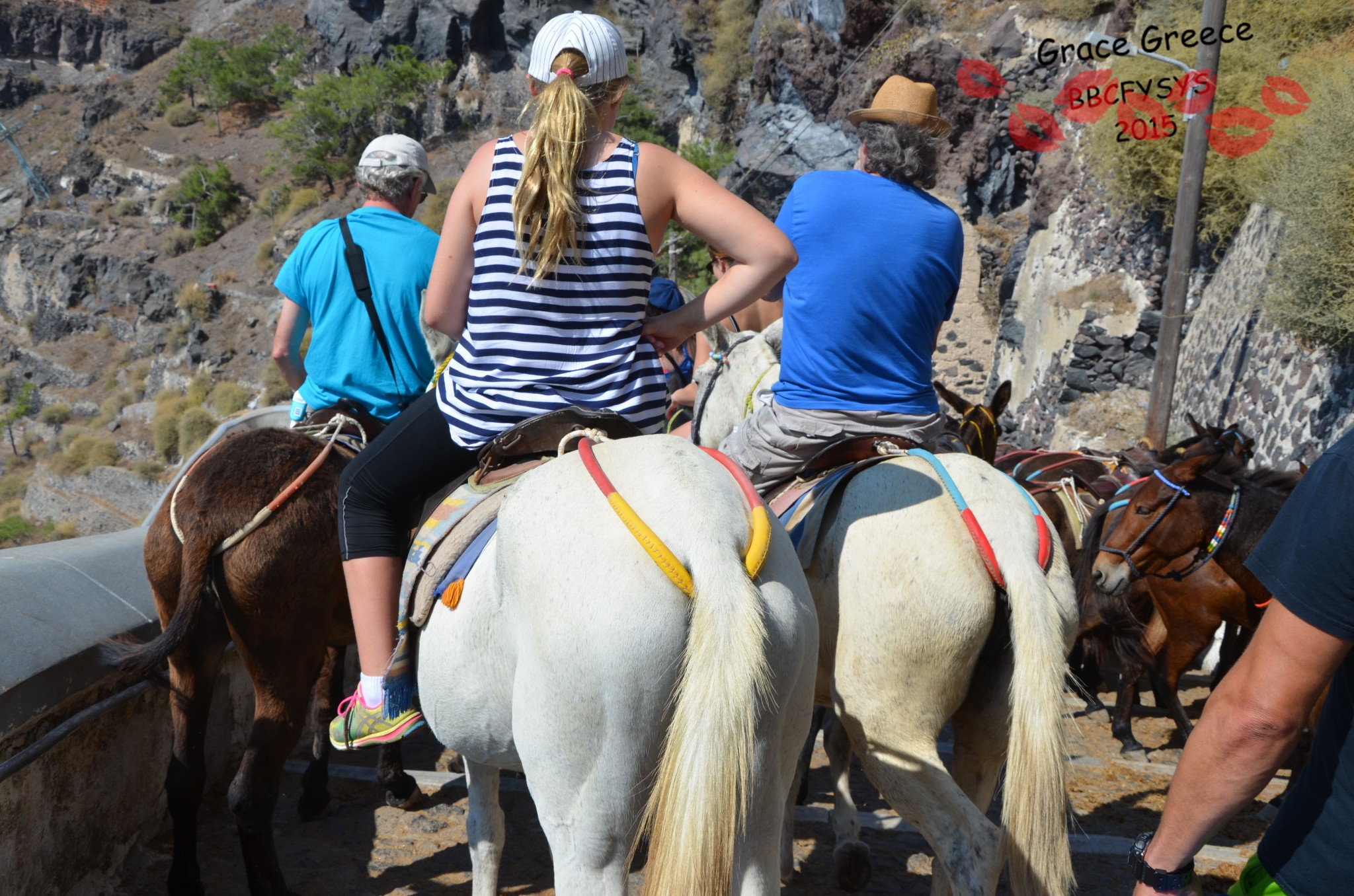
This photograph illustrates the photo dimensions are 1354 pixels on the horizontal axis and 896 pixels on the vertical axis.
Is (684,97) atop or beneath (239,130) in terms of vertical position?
atop

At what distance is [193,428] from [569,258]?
1872 inches

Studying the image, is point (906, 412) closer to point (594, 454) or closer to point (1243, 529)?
point (594, 454)

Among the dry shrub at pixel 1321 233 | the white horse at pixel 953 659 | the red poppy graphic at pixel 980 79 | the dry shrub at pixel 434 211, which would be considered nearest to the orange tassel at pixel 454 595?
the white horse at pixel 953 659

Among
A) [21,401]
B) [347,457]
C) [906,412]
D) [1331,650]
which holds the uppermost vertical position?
[1331,650]

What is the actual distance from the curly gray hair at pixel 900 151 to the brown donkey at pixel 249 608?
85.2 inches

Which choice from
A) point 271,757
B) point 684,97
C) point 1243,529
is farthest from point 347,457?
point 684,97

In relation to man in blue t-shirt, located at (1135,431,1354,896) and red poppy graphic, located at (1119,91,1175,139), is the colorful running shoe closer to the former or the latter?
man in blue t-shirt, located at (1135,431,1354,896)

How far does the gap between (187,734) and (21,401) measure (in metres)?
59.8

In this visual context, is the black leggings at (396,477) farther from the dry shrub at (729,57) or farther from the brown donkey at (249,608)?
the dry shrub at (729,57)

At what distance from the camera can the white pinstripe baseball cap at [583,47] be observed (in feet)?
7.74

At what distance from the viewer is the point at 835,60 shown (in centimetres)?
3053

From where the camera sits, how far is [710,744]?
1791mm

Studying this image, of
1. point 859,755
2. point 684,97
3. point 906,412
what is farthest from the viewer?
point 684,97

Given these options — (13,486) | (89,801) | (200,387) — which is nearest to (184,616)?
(89,801)
